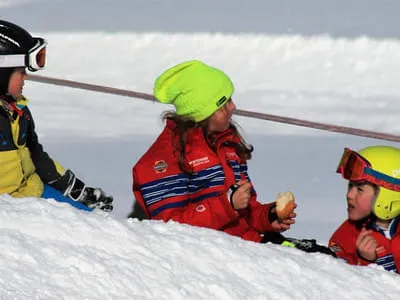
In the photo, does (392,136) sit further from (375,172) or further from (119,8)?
(119,8)

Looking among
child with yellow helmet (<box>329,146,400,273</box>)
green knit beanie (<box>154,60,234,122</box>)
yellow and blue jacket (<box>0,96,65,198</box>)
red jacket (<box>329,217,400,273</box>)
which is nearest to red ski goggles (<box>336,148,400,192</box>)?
child with yellow helmet (<box>329,146,400,273</box>)

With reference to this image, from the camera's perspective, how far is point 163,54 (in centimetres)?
Answer: 956

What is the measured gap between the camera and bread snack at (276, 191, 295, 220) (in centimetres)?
410

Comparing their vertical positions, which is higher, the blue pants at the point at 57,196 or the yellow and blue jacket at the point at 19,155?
the yellow and blue jacket at the point at 19,155

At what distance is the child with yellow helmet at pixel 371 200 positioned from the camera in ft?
13.8

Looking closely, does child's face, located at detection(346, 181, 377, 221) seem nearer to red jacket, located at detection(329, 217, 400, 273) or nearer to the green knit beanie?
red jacket, located at detection(329, 217, 400, 273)

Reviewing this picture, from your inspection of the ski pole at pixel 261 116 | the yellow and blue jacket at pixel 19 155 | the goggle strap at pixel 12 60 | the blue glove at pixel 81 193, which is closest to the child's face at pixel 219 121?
the blue glove at pixel 81 193

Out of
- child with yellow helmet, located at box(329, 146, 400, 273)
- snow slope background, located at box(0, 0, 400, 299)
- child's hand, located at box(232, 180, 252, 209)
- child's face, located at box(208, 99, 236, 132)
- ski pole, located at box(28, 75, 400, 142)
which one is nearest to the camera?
snow slope background, located at box(0, 0, 400, 299)

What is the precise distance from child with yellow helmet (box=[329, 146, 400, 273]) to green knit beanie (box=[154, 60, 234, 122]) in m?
0.54

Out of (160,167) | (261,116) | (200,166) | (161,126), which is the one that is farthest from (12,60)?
(261,116)

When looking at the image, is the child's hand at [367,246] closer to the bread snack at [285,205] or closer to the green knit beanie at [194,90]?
the bread snack at [285,205]

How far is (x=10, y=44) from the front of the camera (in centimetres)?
415

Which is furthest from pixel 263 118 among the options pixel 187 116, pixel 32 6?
pixel 32 6

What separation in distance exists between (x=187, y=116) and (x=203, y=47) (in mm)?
5425
